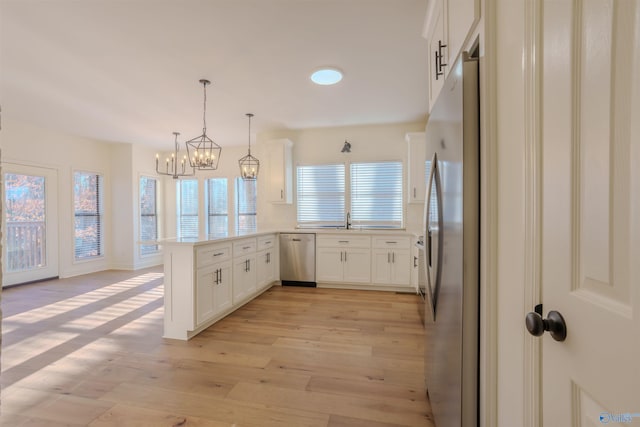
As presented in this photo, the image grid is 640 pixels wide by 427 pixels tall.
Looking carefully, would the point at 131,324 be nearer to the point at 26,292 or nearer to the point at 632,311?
the point at 26,292

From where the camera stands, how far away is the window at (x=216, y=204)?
6.65 m

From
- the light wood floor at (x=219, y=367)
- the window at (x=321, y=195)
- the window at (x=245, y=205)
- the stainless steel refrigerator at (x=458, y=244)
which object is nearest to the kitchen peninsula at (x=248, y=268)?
the light wood floor at (x=219, y=367)

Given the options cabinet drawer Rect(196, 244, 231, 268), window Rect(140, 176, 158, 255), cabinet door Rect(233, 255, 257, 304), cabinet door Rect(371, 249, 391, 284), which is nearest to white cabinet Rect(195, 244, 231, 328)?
cabinet drawer Rect(196, 244, 231, 268)

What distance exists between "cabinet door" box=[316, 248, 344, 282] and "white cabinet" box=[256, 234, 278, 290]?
2.37 ft

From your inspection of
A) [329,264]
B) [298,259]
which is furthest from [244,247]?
[329,264]

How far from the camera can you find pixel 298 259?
15.4 feet

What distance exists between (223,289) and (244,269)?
1.68 feet

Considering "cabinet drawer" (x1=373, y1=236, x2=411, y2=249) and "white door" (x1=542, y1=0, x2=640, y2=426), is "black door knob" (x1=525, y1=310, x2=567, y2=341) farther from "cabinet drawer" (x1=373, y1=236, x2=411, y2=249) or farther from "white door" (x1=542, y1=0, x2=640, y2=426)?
"cabinet drawer" (x1=373, y1=236, x2=411, y2=249)

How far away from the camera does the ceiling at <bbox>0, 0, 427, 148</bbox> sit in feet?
7.22

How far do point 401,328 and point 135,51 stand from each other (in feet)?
12.5

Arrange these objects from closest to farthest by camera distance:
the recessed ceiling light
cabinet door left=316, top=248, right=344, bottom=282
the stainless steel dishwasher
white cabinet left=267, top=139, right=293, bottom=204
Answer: the recessed ceiling light, cabinet door left=316, top=248, right=344, bottom=282, the stainless steel dishwasher, white cabinet left=267, top=139, right=293, bottom=204

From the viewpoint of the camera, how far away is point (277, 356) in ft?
7.83

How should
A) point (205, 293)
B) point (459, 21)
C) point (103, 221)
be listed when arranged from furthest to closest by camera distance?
point (103, 221) < point (205, 293) < point (459, 21)

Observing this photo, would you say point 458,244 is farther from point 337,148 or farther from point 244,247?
point 337,148
